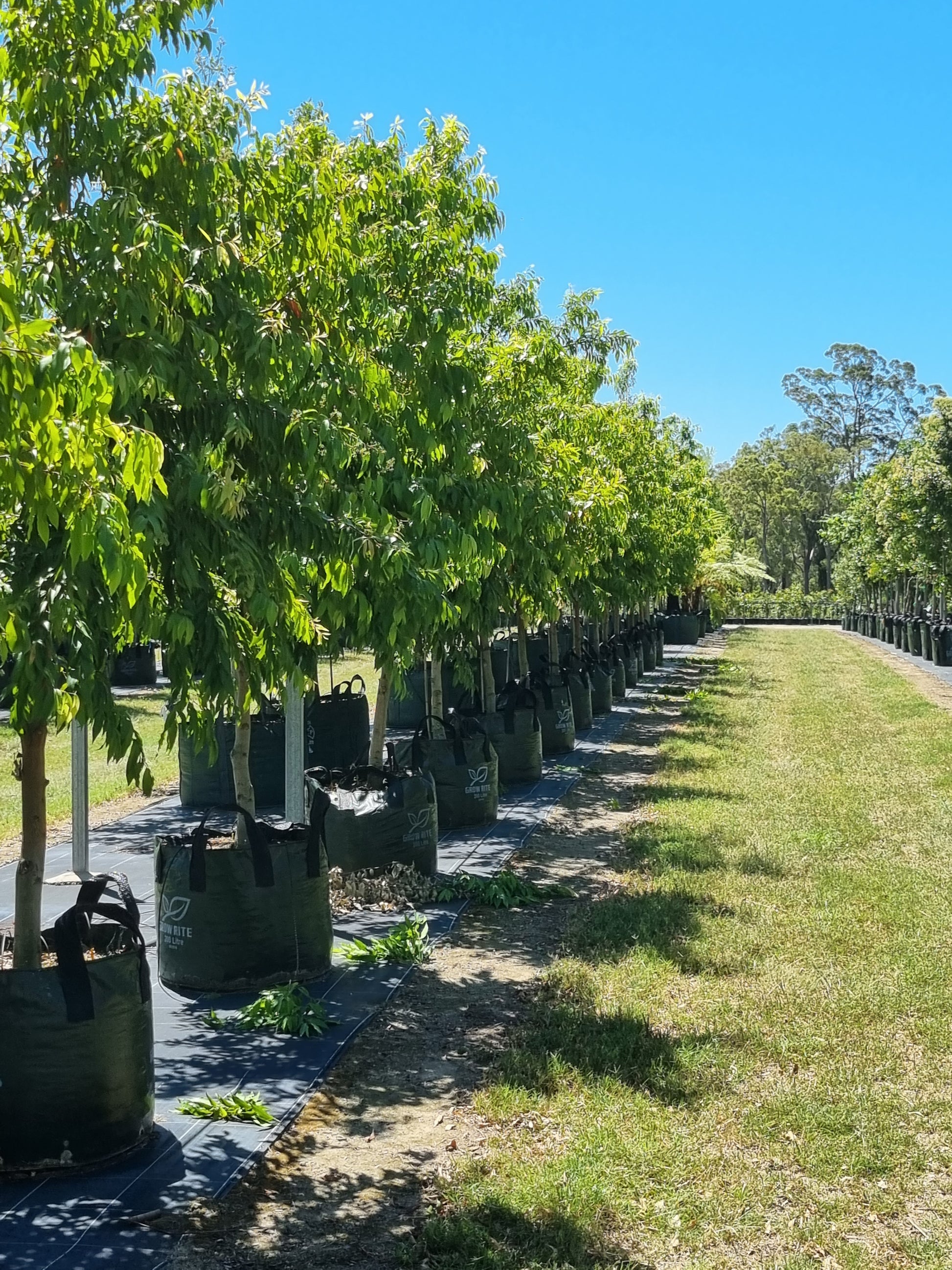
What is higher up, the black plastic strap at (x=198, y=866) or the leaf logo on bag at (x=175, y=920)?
the black plastic strap at (x=198, y=866)

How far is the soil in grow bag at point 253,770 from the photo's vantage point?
449 inches

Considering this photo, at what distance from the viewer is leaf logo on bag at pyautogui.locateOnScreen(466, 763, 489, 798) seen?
1062cm

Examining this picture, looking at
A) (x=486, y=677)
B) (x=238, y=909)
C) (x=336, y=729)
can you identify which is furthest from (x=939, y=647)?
(x=238, y=909)

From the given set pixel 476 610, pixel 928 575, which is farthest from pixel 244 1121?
pixel 928 575

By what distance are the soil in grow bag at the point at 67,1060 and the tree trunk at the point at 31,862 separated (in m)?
0.21

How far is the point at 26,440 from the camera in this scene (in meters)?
3.01

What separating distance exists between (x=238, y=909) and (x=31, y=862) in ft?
5.71

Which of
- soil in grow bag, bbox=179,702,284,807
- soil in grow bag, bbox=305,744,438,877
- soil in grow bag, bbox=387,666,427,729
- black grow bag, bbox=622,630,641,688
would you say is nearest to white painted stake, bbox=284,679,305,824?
soil in grow bag, bbox=305,744,438,877

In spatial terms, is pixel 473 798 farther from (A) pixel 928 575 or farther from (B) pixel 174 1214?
(A) pixel 928 575

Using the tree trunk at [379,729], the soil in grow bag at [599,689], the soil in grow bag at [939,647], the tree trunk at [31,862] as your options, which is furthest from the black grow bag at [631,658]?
the tree trunk at [31,862]

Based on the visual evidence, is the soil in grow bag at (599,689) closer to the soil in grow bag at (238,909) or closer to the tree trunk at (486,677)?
the tree trunk at (486,677)

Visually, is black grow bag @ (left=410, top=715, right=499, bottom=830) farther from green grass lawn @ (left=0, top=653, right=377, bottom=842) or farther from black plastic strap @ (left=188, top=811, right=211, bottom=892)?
black plastic strap @ (left=188, top=811, right=211, bottom=892)

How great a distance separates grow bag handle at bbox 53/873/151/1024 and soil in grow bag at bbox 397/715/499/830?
544 centimetres

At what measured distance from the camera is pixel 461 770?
10562 mm
